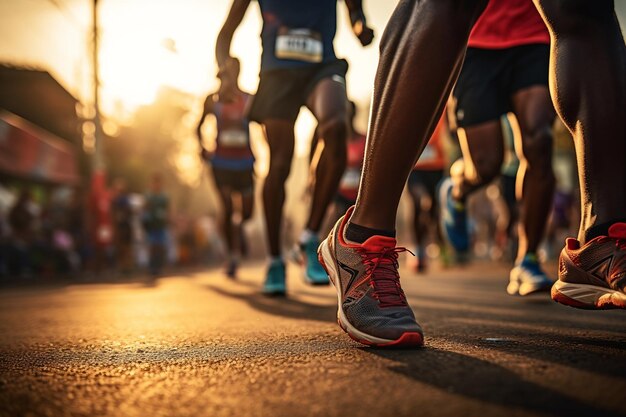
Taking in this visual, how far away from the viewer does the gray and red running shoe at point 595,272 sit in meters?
1.34

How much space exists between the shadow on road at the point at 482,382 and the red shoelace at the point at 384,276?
18 cm

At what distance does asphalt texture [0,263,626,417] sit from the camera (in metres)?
0.88

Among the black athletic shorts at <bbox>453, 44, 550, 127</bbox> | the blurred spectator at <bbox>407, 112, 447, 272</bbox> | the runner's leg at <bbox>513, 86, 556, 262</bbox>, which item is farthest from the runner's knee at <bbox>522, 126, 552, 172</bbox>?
the blurred spectator at <bbox>407, 112, 447, 272</bbox>

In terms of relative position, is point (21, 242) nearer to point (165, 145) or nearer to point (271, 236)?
point (271, 236)

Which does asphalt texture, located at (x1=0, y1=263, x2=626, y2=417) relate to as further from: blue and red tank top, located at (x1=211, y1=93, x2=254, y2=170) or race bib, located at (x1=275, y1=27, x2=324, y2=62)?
blue and red tank top, located at (x1=211, y1=93, x2=254, y2=170)

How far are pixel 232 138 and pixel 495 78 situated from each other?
405cm

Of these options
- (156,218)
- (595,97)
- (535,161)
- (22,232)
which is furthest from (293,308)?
(22,232)

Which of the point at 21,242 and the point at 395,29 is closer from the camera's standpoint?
the point at 395,29

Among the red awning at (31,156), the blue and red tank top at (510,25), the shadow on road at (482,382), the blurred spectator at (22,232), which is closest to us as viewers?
the shadow on road at (482,382)

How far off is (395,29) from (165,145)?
3667 cm

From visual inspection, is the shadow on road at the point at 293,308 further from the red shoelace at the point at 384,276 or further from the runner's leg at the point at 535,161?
the runner's leg at the point at 535,161

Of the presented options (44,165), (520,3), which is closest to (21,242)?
(44,165)

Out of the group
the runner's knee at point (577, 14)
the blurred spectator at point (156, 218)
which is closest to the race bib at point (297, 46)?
the runner's knee at point (577, 14)

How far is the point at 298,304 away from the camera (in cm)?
279
